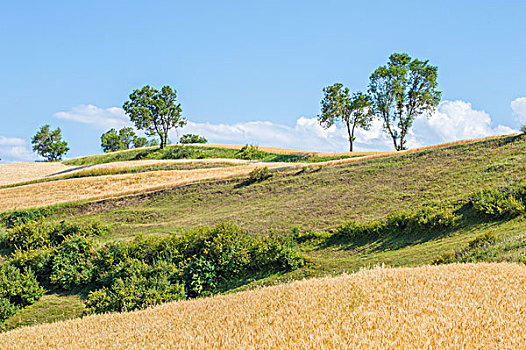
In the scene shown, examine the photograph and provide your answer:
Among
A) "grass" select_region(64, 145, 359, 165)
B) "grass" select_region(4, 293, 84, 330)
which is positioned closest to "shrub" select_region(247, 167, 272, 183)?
"grass" select_region(4, 293, 84, 330)

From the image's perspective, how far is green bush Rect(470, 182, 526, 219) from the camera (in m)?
18.1

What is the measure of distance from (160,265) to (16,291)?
6472mm

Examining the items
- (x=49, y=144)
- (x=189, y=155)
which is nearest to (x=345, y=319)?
(x=189, y=155)

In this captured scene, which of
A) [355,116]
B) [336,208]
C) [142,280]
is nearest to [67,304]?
[142,280]

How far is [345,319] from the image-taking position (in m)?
4.94

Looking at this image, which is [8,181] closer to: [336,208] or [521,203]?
[336,208]

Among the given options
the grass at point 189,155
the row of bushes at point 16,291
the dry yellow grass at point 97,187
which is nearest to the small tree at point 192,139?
the grass at point 189,155

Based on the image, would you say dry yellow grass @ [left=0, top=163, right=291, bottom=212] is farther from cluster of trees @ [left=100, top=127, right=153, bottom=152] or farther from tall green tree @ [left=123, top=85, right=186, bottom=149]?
→ cluster of trees @ [left=100, top=127, right=153, bottom=152]

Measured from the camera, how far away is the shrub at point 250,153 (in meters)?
71.2

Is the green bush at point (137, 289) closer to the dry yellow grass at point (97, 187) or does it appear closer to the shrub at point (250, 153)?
the dry yellow grass at point (97, 187)

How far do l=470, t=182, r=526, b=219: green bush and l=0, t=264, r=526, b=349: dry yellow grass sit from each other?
12.2 metres

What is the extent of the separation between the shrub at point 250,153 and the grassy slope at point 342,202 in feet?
113

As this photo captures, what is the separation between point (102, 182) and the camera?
4481 centimetres

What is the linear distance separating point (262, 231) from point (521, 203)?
12.5 metres
